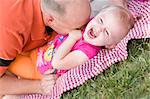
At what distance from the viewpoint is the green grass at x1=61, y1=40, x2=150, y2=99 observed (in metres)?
2.64

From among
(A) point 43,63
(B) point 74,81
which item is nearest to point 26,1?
(A) point 43,63

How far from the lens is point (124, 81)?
271cm

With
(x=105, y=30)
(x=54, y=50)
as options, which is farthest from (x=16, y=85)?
(x=105, y=30)

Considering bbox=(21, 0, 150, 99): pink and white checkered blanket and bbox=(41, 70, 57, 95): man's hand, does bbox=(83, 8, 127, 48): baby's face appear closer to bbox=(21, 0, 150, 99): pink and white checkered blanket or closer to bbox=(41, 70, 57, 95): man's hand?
bbox=(21, 0, 150, 99): pink and white checkered blanket

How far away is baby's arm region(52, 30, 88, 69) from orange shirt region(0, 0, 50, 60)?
26 cm

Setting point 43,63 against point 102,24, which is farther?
point 43,63

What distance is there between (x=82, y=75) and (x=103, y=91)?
20 centimetres

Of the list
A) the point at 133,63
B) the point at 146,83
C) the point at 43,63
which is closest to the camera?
the point at 146,83

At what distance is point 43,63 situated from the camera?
305 centimetres

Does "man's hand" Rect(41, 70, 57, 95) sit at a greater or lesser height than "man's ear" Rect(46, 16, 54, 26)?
lesser

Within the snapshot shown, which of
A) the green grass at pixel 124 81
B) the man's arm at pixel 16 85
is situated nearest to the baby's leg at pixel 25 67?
the man's arm at pixel 16 85

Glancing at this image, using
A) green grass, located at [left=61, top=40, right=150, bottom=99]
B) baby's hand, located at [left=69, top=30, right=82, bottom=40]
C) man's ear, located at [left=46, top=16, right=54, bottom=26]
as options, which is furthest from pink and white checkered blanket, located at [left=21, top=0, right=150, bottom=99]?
man's ear, located at [left=46, top=16, right=54, bottom=26]

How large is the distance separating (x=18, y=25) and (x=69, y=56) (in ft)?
1.24

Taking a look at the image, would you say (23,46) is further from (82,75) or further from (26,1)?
(82,75)
